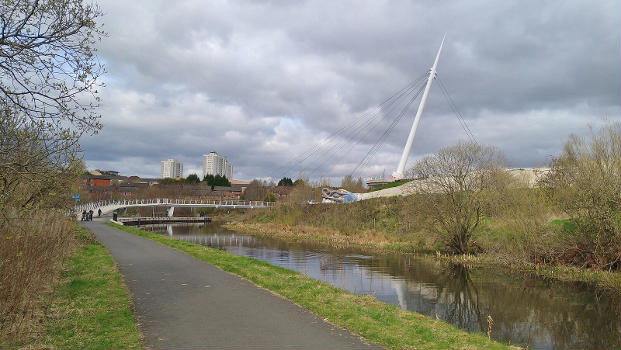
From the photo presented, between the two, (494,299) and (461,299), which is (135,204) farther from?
(494,299)

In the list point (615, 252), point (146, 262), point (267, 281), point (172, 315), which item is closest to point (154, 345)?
point (172, 315)

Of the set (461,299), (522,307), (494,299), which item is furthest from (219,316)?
(494,299)

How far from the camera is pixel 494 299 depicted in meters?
16.6

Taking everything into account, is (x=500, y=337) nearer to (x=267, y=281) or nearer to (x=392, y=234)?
(x=267, y=281)

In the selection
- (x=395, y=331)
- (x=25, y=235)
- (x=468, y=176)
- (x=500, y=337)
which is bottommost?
(x=500, y=337)

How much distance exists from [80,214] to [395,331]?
5646 cm

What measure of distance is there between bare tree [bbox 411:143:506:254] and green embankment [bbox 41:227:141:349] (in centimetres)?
2106

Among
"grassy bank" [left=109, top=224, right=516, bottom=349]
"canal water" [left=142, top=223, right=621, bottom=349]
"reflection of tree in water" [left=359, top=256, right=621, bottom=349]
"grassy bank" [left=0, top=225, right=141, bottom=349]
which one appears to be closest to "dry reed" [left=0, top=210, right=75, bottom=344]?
"grassy bank" [left=0, top=225, right=141, bottom=349]

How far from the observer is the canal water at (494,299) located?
1226 centimetres

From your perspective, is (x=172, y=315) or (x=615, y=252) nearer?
(x=172, y=315)

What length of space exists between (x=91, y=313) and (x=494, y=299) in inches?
550

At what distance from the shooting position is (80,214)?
55.7m

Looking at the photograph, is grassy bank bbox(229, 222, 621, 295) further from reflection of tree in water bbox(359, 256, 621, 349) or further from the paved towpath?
the paved towpath

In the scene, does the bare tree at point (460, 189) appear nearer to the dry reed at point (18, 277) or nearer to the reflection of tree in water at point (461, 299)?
the reflection of tree in water at point (461, 299)
